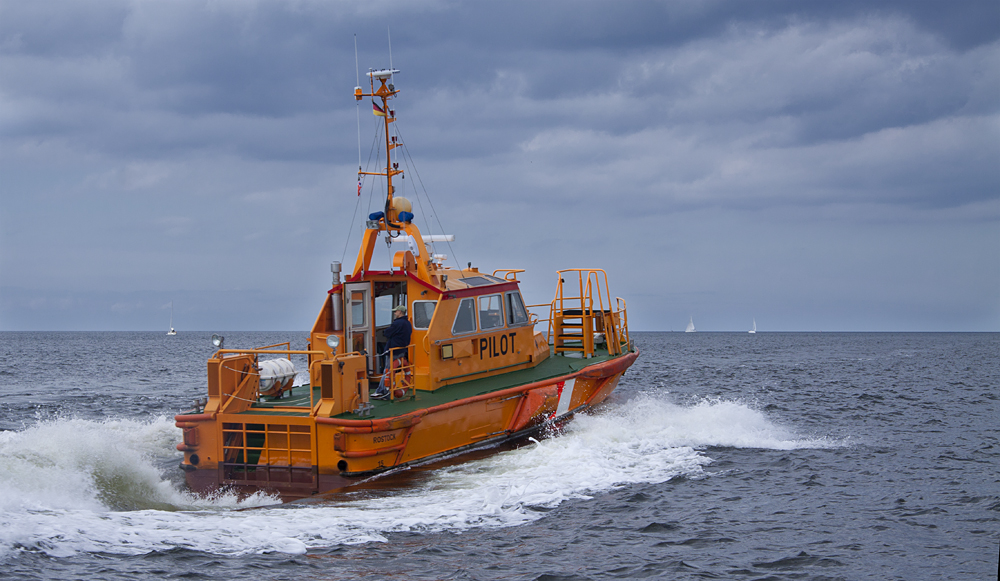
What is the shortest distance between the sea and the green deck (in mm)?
835

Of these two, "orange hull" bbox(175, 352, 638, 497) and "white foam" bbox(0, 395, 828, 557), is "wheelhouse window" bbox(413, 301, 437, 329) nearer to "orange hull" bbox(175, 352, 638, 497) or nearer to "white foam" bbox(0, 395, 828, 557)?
"orange hull" bbox(175, 352, 638, 497)

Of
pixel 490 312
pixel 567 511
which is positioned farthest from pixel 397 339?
pixel 567 511

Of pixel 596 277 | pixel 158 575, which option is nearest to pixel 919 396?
pixel 596 277

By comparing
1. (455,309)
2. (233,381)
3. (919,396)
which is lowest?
(919,396)

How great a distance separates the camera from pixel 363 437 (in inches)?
340

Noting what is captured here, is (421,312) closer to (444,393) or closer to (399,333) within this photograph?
(399,333)

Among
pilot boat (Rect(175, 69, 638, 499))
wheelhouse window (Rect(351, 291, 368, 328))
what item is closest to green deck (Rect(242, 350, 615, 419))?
pilot boat (Rect(175, 69, 638, 499))

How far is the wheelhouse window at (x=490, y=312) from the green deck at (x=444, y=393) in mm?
802

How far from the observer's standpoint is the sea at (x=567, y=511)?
654cm

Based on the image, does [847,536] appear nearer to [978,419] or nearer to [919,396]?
[978,419]

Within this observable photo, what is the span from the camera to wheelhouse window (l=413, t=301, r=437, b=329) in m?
10.7

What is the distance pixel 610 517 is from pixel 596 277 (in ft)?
19.5

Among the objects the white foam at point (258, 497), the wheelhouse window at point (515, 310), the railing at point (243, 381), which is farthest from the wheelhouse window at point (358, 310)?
the white foam at point (258, 497)

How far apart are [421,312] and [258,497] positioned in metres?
3.45
